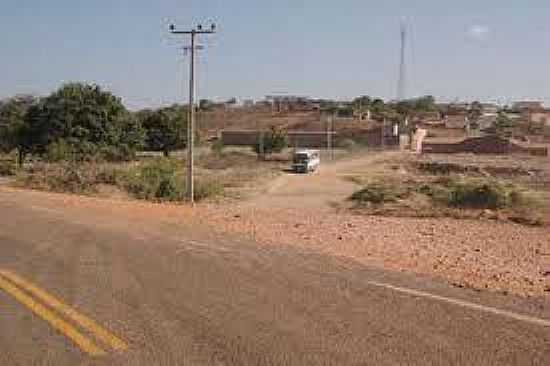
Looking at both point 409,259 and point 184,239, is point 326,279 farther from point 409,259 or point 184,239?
point 184,239

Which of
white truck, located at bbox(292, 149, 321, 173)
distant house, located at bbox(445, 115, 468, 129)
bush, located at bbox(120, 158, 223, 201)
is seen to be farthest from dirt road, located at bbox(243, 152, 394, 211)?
distant house, located at bbox(445, 115, 468, 129)

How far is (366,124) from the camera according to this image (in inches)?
6117

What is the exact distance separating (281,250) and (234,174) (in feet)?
198

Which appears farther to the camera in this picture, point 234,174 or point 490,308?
point 234,174

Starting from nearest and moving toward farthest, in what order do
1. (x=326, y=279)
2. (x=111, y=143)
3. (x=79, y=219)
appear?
(x=326, y=279), (x=79, y=219), (x=111, y=143)

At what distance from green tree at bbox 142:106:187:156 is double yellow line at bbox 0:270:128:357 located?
90.7 metres

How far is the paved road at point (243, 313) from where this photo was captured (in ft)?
21.5

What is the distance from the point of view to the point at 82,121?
7925cm

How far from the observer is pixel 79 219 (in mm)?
17953

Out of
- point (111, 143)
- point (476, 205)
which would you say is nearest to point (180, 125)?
point (111, 143)

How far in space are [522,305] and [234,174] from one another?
6489cm

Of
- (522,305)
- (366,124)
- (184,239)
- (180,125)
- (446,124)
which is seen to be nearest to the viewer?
(522,305)

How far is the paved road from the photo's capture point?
6.55 meters

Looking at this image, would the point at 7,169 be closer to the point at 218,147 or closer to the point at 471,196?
the point at 471,196
